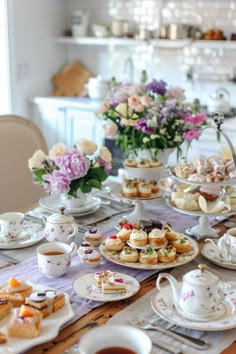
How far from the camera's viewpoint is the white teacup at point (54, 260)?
147cm

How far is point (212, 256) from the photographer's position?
1.62m

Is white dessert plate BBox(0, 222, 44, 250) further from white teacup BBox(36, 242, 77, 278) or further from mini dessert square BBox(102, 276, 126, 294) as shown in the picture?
mini dessert square BBox(102, 276, 126, 294)

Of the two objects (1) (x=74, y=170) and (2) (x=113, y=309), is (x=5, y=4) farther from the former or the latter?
(2) (x=113, y=309)

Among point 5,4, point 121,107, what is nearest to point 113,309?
point 121,107

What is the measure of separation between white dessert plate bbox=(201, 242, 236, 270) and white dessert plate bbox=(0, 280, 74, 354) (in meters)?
0.47

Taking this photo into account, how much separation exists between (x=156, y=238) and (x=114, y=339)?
1.45 ft

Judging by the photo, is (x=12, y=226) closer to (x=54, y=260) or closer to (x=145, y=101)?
(x=54, y=260)

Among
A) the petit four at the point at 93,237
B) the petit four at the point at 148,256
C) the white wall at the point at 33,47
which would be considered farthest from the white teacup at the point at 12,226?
the white wall at the point at 33,47

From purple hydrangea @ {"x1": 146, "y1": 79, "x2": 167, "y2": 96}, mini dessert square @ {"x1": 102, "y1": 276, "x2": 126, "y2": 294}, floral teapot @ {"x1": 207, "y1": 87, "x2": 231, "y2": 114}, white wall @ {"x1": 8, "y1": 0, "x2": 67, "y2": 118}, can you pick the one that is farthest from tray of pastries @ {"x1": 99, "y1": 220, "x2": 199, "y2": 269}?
white wall @ {"x1": 8, "y1": 0, "x2": 67, "y2": 118}

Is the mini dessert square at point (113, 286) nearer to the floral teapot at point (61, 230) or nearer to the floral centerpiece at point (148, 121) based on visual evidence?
the floral teapot at point (61, 230)

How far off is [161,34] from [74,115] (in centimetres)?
88

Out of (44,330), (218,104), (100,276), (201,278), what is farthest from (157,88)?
(218,104)

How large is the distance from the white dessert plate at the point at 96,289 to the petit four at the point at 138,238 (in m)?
0.11

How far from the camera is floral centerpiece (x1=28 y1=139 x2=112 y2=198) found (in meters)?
1.83
